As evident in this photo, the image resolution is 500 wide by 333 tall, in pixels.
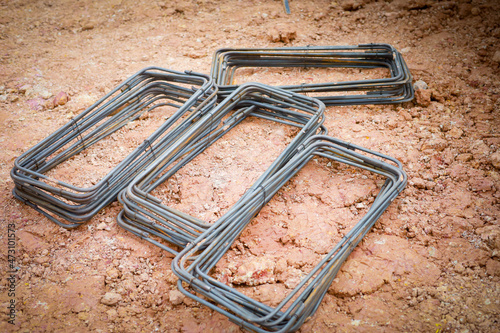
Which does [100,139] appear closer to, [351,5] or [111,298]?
[111,298]

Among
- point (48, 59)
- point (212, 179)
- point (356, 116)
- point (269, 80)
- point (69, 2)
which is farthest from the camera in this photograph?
point (69, 2)

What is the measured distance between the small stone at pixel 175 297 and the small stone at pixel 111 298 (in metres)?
0.48

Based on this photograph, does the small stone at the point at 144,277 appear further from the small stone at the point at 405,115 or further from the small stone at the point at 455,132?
the small stone at the point at 455,132

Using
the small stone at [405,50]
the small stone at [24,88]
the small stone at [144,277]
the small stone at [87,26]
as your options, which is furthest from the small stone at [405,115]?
the small stone at [87,26]

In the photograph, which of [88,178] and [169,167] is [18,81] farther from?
[169,167]

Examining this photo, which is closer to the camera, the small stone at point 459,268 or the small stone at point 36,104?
the small stone at point 459,268

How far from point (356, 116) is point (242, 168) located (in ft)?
5.92

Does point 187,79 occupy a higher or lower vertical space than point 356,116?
higher

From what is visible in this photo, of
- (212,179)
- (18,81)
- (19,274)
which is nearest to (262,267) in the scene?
(212,179)

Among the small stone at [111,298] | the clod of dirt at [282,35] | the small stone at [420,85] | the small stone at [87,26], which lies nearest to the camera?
the small stone at [111,298]

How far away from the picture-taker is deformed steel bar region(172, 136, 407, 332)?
3.18m

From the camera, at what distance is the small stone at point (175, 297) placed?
356 cm

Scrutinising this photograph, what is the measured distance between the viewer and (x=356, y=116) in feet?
17.3

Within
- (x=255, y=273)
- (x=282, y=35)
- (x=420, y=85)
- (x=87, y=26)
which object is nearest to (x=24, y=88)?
(x=87, y=26)
